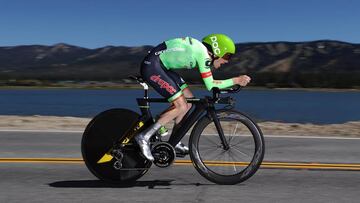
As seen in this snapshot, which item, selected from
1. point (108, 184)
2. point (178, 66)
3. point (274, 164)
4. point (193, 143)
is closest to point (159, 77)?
point (178, 66)

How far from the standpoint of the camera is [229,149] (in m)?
5.76

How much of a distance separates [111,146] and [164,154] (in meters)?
0.63

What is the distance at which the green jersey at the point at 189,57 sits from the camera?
5305mm

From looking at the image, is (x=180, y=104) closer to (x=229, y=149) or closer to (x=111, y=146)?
(x=229, y=149)

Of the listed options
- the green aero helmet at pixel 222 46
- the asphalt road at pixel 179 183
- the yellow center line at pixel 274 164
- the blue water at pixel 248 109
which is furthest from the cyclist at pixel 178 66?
the blue water at pixel 248 109

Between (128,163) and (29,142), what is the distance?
4609 mm

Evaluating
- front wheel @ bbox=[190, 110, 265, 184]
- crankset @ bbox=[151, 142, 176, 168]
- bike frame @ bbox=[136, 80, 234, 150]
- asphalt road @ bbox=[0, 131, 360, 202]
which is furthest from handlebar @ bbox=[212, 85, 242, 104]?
asphalt road @ bbox=[0, 131, 360, 202]

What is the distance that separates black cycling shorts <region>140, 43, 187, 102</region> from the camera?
550cm

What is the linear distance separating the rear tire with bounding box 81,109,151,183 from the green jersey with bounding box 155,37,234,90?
0.72m

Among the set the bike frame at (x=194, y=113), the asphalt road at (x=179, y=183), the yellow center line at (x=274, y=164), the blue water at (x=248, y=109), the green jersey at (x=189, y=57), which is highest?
the green jersey at (x=189, y=57)

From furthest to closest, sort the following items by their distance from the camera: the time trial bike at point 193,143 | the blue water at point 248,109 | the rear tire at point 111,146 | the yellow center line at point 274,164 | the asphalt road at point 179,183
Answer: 1. the blue water at point 248,109
2. the yellow center line at point 274,164
3. the rear tire at point 111,146
4. the time trial bike at point 193,143
5. the asphalt road at point 179,183

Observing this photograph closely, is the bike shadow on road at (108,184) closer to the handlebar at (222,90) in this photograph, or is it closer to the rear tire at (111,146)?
the rear tire at (111,146)

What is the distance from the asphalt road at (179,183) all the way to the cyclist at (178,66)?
1.77ft

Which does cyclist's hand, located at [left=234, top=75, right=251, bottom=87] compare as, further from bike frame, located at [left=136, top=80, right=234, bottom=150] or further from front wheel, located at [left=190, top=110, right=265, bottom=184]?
front wheel, located at [left=190, top=110, right=265, bottom=184]
